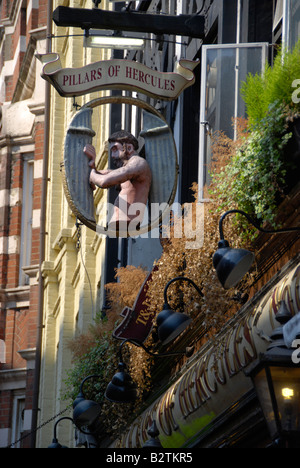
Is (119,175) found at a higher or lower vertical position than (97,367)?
higher

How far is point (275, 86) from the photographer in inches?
351

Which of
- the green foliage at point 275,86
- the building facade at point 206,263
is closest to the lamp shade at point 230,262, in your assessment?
the building facade at point 206,263

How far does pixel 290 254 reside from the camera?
29.3 feet

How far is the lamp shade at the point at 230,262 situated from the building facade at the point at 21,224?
17.5m

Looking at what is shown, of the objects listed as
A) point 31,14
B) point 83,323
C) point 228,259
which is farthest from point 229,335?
point 31,14

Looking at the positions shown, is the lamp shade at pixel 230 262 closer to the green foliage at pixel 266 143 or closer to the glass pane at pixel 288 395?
the green foliage at pixel 266 143

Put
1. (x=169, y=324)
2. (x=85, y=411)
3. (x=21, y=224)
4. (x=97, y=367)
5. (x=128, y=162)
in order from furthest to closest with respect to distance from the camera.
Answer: (x=21, y=224), (x=97, y=367), (x=85, y=411), (x=128, y=162), (x=169, y=324)

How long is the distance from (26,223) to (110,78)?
17284 mm

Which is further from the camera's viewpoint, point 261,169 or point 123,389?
point 123,389

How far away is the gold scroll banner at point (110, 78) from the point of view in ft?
37.2

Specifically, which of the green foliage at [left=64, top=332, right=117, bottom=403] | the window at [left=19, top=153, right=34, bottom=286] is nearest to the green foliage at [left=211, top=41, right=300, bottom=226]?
the green foliage at [left=64, top=332, right=117, bottom=403]

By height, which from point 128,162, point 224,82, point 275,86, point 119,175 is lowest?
point 275,86

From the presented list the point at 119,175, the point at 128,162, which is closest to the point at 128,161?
the point at 128,162

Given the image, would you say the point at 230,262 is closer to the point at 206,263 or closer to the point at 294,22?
the point at 206,263
